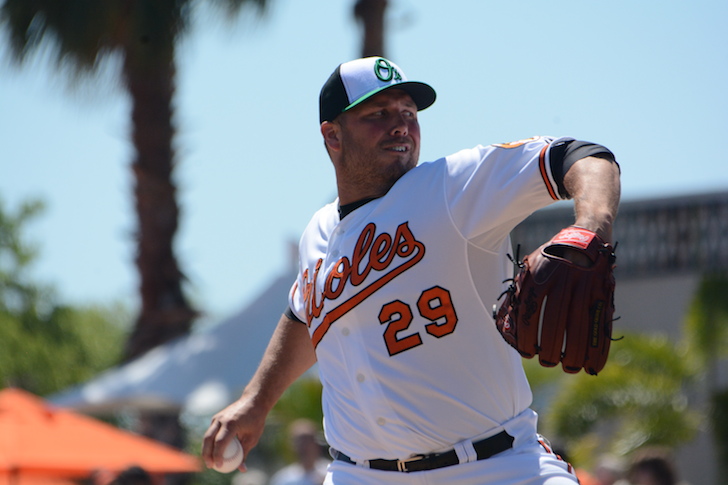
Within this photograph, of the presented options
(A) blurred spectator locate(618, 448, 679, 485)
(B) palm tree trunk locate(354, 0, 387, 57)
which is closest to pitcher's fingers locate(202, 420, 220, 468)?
(A) blurred spectator locate(618, 448, 679, 485)

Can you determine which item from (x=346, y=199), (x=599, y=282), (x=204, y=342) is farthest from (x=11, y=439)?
(x=599, y=282)

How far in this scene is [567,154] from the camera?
9.33 feet

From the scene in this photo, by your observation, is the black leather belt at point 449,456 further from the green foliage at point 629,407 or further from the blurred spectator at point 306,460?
the green foliage at point 629,407

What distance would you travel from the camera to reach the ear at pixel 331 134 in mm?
3662

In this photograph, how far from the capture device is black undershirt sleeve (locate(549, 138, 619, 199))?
2.76 metres

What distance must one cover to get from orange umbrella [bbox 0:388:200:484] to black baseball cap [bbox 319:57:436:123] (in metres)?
5.72

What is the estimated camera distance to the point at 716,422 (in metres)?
12.4

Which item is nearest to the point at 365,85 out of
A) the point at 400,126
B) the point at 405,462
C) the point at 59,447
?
the point at 400,126

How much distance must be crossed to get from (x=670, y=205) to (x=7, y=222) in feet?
91.0

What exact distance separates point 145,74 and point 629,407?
745 cm

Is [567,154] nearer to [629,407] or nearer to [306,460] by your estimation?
[306,460]

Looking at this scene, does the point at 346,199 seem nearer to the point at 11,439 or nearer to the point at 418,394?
the point at 418,394

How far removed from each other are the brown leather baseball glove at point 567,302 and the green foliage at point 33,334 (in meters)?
32.5

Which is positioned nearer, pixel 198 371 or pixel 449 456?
pixel 449 456
